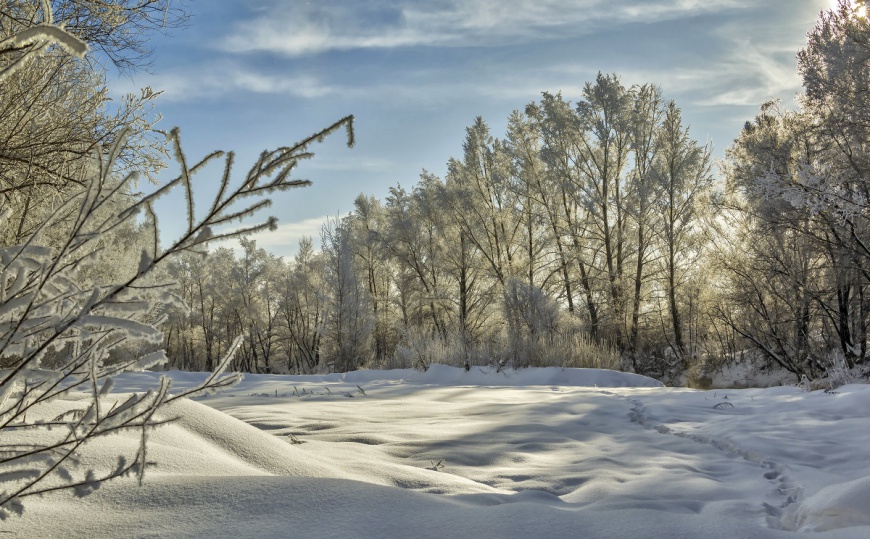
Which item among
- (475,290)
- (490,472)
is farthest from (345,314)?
(490,472)

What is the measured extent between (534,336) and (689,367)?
9.42 m

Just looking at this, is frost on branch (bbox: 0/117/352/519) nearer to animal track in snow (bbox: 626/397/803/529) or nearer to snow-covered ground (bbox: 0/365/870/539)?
snow-covered ground (bbox: 0/365/870/539)

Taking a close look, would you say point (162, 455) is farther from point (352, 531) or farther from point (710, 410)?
point (710, 410)

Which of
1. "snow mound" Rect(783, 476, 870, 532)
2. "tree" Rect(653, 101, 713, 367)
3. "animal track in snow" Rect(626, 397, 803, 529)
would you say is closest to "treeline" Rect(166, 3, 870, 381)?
"tree" Rect(653, 101, 713, 367)

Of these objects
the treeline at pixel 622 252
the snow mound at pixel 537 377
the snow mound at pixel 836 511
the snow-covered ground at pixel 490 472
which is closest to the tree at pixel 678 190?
the treeline at pixel 622 252

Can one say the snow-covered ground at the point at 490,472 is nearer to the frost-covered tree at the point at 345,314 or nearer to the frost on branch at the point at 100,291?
the frost on branch at the point at 100,291

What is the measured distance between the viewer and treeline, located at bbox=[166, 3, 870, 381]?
11.3 metres

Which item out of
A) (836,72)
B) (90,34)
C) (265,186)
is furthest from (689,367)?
(265,186)

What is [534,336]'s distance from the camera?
11531 mm

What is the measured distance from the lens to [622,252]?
20.6 meters

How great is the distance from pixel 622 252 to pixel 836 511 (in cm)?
1960

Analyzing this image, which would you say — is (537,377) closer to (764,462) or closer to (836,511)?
(764,462)

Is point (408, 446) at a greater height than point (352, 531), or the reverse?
Answer: point (352, 531)

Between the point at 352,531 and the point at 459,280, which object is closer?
the point at 352,531
